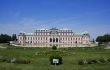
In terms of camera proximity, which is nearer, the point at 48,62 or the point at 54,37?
the point at 48,62

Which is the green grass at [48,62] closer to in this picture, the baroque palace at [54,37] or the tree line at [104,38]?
the tree line at [104,38]

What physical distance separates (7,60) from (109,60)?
10279 millimetres

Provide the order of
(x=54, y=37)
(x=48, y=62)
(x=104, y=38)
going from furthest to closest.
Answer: (x=54, y=37) → (x=104, y=38) → (x=48, y=62)

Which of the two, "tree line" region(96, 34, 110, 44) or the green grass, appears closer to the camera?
the green grass

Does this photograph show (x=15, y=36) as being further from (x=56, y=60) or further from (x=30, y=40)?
(x=56, y=60)

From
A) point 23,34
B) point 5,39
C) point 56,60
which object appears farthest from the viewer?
point 23,34

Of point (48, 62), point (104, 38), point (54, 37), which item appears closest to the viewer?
point (48, 62)

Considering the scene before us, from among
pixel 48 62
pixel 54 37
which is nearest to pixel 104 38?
pixel 54 37

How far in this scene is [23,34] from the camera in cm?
13212

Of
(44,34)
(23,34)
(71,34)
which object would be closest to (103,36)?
(71,34)

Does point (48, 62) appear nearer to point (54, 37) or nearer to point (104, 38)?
point (104, 38)

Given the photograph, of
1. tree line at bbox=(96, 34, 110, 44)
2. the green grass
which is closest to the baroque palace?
tree line at bbox=(96, 34, 110, 44)

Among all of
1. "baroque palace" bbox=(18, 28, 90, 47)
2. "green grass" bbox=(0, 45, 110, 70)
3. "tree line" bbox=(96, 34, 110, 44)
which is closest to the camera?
"green grass" bbox=(0, 45, 110, 70)

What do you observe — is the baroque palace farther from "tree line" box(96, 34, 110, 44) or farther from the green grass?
the green grass
